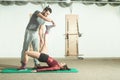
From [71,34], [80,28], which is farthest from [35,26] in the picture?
[80,28]

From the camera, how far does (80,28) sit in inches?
456

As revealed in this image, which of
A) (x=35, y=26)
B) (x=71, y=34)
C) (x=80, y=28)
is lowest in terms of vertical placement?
(x=71, y=34)

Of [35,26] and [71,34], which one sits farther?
[71,34]

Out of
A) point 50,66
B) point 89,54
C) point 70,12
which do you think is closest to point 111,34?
point 89,54

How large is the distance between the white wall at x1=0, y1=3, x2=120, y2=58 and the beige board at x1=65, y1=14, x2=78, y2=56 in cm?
17

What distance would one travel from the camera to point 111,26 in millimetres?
11688

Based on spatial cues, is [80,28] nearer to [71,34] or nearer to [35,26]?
[71,34]

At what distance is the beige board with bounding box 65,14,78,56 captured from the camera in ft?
37.8

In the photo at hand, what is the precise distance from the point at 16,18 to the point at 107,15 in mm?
3800

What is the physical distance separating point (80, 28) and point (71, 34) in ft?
1.49

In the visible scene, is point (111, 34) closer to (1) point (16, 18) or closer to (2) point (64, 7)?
(2) point (64, 7)

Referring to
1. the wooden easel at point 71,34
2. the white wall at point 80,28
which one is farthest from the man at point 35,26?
the wooden easel at point 71,34

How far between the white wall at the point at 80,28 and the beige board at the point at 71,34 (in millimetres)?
171

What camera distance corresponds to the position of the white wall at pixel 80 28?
447 inches
